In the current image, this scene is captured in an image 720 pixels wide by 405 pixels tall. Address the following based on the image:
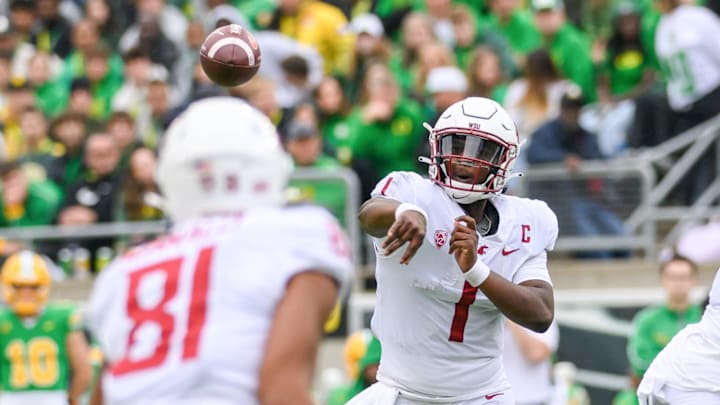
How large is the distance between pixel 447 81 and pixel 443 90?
0.08 metres

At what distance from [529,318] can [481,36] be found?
680 cm

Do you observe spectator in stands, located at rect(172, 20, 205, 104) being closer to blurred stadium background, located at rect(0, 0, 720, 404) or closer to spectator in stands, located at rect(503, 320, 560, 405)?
blurred stadium background, located at rect(0, 0, 720, 404)

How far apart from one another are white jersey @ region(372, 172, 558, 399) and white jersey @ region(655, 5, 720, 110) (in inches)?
225

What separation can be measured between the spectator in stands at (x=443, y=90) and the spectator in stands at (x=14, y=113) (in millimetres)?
3337

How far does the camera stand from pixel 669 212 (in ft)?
35.9

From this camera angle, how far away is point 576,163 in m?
10.8

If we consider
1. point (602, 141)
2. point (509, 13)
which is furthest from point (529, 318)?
point (509, 13)

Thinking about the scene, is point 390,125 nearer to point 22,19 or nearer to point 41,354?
point 41,354

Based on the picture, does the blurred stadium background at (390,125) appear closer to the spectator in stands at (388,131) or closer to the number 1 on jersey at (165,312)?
the spectator in stands at (388,131)

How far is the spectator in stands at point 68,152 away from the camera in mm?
11945

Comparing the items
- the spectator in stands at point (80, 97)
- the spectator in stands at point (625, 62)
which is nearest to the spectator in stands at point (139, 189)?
the spectator in stands at point (80, 97)

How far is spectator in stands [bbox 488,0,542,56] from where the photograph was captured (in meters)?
12.3

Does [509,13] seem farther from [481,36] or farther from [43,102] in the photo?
[43,102]

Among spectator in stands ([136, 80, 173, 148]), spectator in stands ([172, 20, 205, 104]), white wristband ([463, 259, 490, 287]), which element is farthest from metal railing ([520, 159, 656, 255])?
white wristband ([463, 259, 490, 287])
